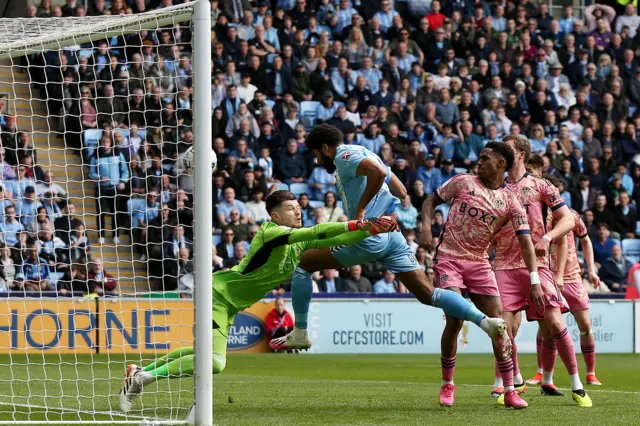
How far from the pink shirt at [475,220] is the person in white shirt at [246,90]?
536 inches

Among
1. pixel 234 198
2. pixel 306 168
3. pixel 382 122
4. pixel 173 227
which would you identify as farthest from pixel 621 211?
pixel 173 227

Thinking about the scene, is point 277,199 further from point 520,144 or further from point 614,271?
point 614,271

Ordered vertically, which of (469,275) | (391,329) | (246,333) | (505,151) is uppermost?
(505,151)

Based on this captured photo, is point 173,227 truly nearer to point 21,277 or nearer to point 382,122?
point 21,277

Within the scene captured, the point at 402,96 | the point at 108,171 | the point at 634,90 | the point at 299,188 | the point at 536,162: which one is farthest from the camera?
the point at 634,90

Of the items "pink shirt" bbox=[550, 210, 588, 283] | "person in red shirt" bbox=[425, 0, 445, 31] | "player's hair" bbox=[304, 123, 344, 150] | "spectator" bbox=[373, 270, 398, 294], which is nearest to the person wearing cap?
"person in red shirt" bbox=[425, 0, 445, 31]

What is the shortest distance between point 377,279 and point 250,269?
12905mm

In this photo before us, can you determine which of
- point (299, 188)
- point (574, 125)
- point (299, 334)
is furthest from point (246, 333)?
point (299, 334)

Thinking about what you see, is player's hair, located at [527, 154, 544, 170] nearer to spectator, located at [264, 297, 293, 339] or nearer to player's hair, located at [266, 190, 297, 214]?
player's hair, located at [266, 190, 297, 214]

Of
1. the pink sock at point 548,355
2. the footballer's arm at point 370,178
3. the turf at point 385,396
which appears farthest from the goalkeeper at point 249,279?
the pink sock at point 548,355

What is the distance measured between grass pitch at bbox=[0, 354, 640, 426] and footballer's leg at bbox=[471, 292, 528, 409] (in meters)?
0.14

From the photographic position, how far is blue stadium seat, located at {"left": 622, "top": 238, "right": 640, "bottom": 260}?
23.8 m

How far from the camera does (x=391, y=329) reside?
801 inches

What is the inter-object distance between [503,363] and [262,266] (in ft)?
7.10
